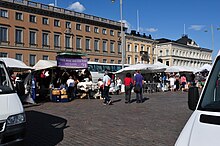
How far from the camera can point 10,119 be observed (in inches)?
190

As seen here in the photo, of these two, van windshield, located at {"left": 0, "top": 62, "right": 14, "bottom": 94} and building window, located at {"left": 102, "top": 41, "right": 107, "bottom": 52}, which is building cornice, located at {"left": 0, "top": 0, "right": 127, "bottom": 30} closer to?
building window, located at {"left": 102, "top": 41, "right": 107, "bottom": 52}

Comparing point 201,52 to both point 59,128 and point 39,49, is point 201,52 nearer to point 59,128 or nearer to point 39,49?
point 39,49

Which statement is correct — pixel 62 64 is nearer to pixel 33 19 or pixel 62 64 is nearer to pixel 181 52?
pixel 33 19

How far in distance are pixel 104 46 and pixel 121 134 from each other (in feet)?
198

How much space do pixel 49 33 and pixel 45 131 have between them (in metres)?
49.7

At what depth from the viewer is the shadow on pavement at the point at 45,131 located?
6.90 meters

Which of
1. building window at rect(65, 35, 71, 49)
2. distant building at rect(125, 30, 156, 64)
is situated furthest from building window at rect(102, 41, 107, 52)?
building window at rect(65, 35, 71, 49)

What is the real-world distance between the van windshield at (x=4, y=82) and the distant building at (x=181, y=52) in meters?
87.1

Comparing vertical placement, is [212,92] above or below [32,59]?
below

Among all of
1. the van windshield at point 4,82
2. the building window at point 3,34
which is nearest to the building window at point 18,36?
the building window at point 3,34

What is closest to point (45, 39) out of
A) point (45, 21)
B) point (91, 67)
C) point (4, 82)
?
point (45, 21)

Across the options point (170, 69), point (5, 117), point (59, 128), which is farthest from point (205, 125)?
point (170, 69)

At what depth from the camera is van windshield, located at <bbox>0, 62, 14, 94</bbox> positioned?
17.7 feet

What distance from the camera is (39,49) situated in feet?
177
